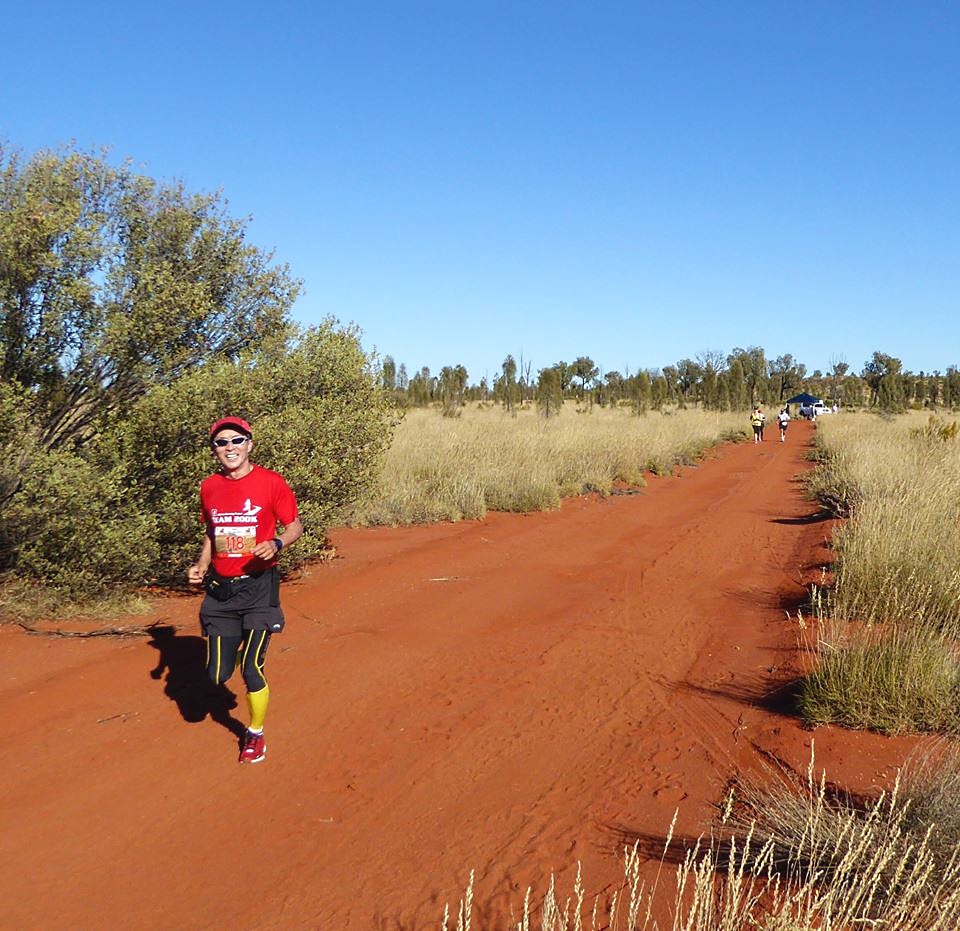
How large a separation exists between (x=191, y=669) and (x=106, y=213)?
4661mm

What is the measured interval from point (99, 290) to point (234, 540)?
13.7 feet

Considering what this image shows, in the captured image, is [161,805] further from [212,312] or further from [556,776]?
[212,312]

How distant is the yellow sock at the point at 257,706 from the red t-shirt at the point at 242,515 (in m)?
0.69

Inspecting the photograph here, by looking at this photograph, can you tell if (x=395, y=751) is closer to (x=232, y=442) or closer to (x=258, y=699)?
(x=258, y=699)

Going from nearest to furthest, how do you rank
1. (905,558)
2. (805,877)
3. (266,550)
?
(805,877) < (266,550) < (905,558)

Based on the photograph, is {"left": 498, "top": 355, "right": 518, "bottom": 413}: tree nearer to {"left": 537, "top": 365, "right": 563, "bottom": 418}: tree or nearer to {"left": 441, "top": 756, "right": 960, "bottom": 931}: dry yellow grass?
{"left": 537, "top": 365, "right": 563, "bottom": 418}: tree

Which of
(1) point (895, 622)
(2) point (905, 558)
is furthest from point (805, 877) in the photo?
(2) point (905, 558)

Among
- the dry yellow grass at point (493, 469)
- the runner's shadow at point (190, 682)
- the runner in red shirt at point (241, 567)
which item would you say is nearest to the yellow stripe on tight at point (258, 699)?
the runner in red shirt at point (241, 567)

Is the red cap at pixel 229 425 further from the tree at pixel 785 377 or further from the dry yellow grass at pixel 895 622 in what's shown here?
the tree at pixel 785 377

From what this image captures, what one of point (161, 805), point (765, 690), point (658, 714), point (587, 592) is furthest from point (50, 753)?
point (587, 592)

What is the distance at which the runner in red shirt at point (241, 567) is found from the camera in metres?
4.66

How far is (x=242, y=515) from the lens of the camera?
15.4ft

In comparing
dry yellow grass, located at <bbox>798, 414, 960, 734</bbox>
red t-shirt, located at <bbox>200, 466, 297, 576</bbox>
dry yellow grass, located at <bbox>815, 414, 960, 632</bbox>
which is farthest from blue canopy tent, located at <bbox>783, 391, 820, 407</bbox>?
red t-shirt, located at <bbox>200, 466, 297, 576</bbox>

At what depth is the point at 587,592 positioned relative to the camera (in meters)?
8.73
